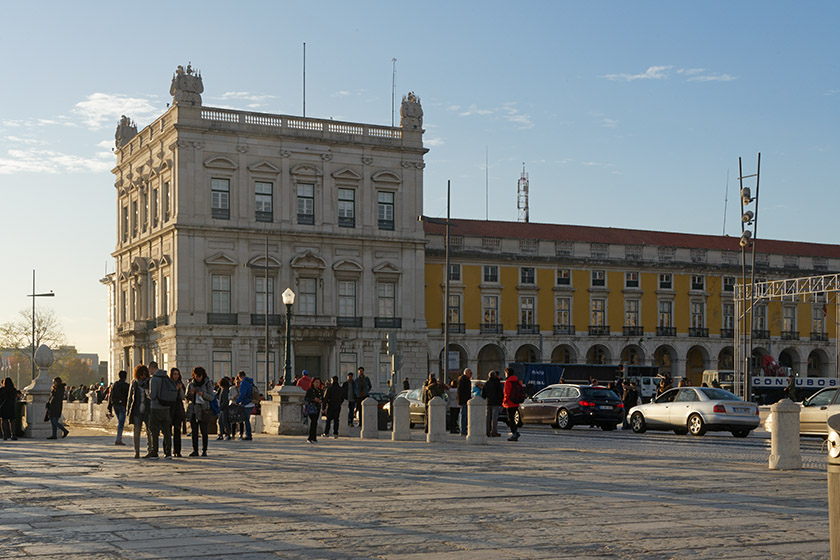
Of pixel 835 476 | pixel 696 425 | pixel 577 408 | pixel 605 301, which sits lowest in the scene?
pixel 696 425

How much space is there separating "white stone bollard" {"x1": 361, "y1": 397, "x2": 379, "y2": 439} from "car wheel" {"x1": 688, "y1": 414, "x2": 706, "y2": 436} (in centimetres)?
814

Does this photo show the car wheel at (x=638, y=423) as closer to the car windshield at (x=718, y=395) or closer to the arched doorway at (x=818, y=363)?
the car windshield at (x=718, y=395)

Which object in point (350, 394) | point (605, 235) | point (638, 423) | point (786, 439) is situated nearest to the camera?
point (786, 439)

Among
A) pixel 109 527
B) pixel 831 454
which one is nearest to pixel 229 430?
pixel 109 527

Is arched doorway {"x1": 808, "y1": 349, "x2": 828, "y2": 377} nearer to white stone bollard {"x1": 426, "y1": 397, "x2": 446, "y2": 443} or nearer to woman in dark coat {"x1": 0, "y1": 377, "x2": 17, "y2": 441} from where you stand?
white stone bollard {"x1": 426, "y1": 397, "x2": 446, "y2": 443}

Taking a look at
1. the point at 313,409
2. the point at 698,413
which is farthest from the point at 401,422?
the point at 698,413

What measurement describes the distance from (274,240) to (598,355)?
2328 centimetres

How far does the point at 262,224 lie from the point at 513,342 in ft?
58.0

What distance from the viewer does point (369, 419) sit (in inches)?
1101

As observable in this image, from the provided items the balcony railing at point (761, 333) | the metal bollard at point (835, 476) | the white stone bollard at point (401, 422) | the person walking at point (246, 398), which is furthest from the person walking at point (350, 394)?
the balcony railing at point (761, 333)

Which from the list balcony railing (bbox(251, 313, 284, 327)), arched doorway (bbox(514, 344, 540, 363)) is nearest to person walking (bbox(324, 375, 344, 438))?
balcony railing (bbox(251, 313, 284, 327))

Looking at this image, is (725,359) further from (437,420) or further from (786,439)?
(786,439)

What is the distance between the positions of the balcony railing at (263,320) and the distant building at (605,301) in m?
10.3

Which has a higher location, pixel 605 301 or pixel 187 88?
pixel 187 88
